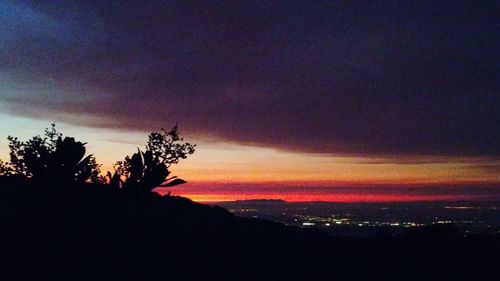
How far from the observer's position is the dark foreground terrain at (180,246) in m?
8.12

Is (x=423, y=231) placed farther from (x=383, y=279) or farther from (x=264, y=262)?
(x=264, y=262)

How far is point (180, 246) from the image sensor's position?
9.13 meters

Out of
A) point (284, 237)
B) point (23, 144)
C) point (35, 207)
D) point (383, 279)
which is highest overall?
point (23, 144)

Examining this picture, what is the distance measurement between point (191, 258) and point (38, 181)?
4998 mm

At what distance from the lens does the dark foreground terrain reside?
8125 mm

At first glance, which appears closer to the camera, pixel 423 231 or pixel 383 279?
pixel 383 279

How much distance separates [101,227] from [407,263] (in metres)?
6.73

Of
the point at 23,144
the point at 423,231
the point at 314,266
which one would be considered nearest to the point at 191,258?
the point at 314,266

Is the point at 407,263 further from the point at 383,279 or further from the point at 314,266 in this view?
the point at 314,266

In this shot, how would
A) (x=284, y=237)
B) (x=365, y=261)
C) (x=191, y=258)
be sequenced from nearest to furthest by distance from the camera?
(x=191, y=258)
(x=365, y=261)
(x=284, y=237)

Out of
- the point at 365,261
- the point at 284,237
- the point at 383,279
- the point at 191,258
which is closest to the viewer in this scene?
the point at 191,258

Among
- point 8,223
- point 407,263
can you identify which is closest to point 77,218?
point 8,223

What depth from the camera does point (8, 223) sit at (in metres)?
8.85

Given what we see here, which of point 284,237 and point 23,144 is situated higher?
point 23,144
